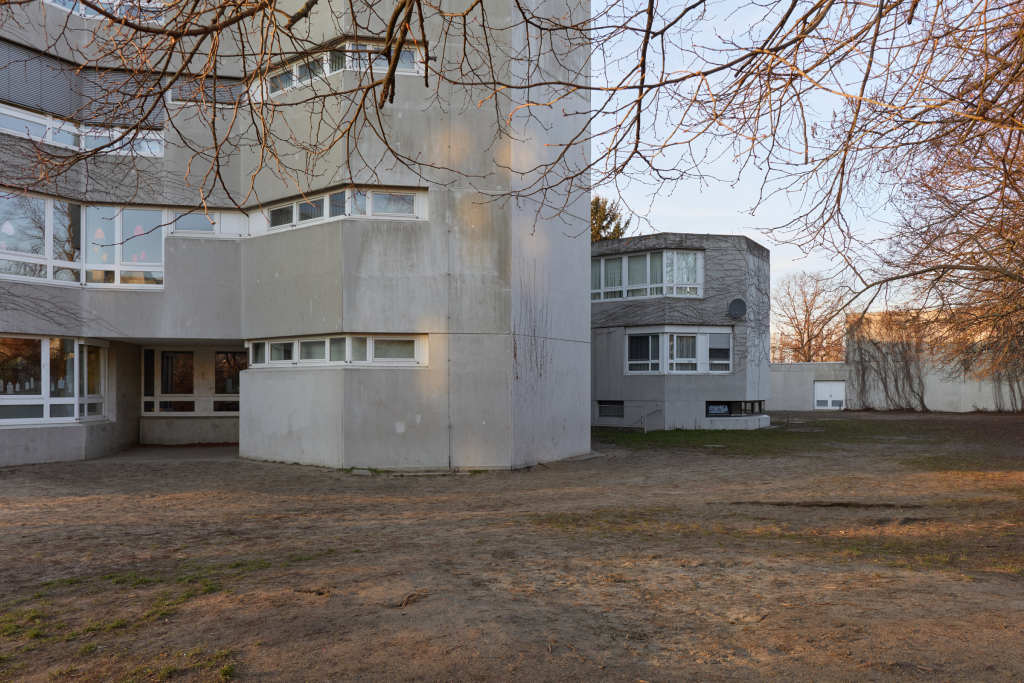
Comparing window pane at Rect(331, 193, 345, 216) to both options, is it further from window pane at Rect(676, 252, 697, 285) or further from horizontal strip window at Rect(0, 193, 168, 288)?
window pane at Rect(676, 252, 697, 285)

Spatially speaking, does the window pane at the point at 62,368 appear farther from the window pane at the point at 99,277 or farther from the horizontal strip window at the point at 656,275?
the horizontal strip window at the point at 656,275

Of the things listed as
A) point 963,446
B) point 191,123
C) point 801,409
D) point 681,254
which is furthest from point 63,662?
point 801,409

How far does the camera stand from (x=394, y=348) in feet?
45.2

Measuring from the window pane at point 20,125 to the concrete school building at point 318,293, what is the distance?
0.07 feet

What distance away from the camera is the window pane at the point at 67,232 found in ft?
46.7

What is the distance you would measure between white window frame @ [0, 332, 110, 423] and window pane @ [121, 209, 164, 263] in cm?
188

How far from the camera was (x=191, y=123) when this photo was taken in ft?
51.1

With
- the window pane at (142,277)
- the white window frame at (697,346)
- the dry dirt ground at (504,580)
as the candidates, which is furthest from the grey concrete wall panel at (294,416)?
the white window frame at (697,346)

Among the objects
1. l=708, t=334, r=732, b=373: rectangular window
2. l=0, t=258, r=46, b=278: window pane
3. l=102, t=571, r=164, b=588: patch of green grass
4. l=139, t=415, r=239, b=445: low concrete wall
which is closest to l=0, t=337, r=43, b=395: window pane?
l=0, t=258, r=46, b=278: window pane

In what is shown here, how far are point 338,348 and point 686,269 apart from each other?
14797mm

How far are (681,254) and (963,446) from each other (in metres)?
10.0

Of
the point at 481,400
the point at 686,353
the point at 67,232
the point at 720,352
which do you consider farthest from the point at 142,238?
the point at 720,352

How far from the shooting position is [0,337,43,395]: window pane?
44.5ft

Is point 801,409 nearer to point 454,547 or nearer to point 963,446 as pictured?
point 963,446
